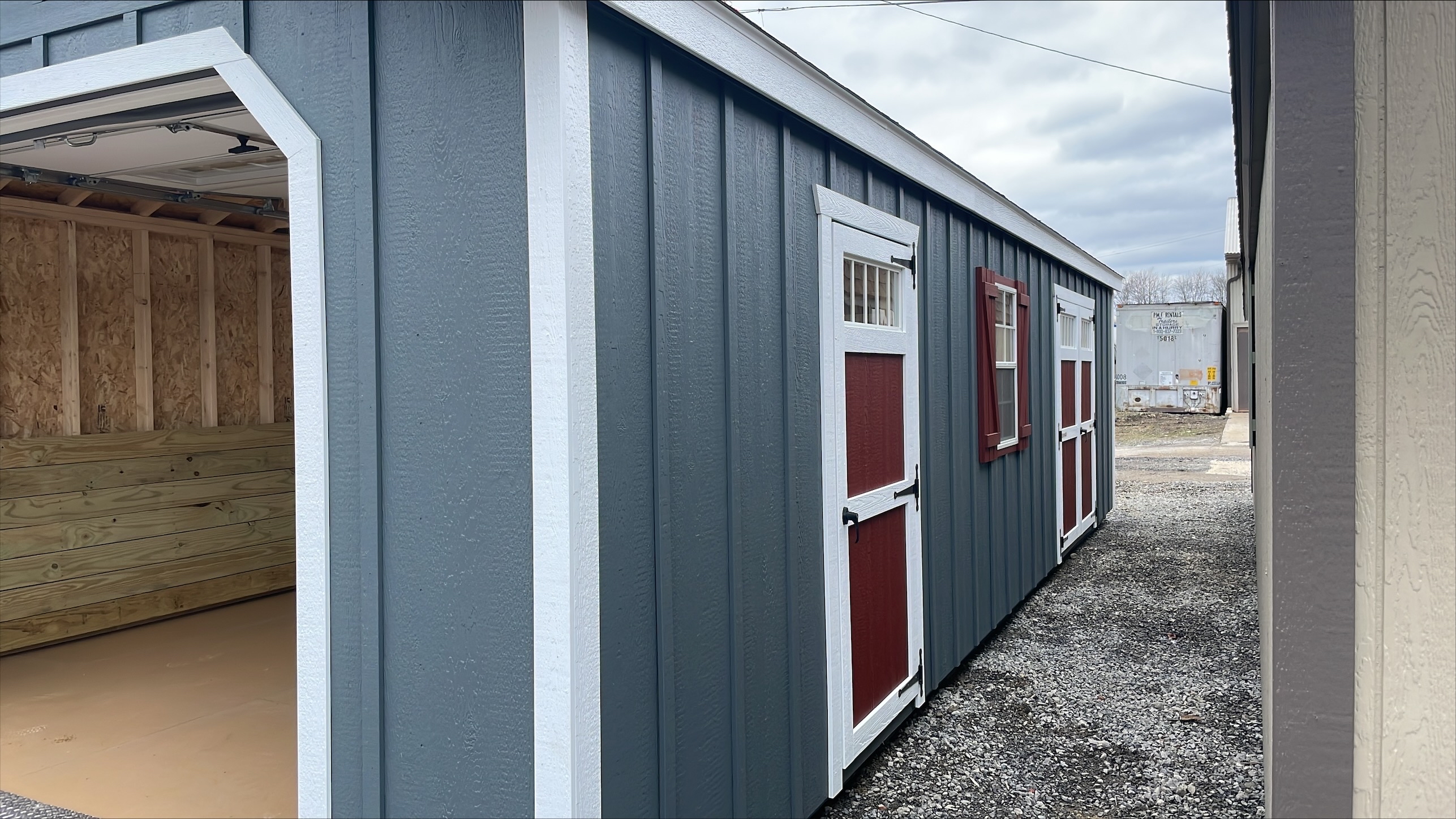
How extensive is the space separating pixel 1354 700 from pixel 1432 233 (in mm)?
748

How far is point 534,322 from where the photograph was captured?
2.17 m

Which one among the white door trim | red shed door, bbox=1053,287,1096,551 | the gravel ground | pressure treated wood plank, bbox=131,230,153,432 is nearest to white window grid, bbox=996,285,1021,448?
the gravel ground

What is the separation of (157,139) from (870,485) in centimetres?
335

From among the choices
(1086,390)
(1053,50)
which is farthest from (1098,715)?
(1053,50)

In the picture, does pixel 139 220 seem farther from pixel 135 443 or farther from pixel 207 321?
pixel 135 443

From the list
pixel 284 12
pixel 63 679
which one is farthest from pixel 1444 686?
pixel 63 679

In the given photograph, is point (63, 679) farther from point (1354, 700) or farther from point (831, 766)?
point (1354, 700)

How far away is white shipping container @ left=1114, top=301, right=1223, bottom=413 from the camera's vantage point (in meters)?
21.1

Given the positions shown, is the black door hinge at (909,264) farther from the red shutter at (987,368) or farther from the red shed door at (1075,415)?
the red shed door at (1075,415)

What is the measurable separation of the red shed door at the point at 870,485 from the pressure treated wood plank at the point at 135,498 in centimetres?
460

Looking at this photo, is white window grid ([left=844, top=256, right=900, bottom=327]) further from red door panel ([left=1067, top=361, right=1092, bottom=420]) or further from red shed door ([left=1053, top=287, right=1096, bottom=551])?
red door panel ([left=1067, top=361, right=1092, bottom=420])

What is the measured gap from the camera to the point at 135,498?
19.3 feet

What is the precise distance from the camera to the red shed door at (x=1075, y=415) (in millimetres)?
7645

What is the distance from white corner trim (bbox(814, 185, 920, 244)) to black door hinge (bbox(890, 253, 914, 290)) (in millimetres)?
78
